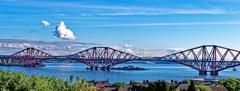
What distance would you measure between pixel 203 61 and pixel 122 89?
11902 centimetres

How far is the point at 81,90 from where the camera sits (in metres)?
48.9

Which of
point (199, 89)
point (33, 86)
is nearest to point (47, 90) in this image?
point (33, 86)

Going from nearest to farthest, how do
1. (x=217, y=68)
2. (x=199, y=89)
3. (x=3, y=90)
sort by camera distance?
(x=3, y=90), (x=199, y=89), (x=217, y=68)

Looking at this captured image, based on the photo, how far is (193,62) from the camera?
19075 cm

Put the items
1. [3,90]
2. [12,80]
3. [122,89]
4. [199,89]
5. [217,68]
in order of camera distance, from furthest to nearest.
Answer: [217,68]
[122,89]
[199,89]
[12,80]
[3,90]

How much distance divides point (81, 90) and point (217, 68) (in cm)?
13894

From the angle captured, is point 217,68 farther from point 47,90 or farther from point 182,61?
point 47,90

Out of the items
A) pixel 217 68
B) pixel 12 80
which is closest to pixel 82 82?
pixel 12 80

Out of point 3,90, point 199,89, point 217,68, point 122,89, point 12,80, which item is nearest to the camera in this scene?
point 3,90

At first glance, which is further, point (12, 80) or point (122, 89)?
point (122, 89)

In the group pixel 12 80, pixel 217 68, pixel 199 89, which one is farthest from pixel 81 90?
pixel 217 68

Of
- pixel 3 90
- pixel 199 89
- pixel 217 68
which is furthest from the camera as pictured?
pixel 217 68

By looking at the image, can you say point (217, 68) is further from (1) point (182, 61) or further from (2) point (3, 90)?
(2) point (3, 90)

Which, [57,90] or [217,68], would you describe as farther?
[217,68]
